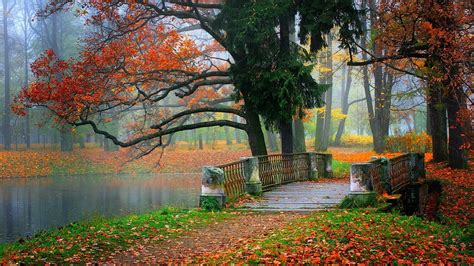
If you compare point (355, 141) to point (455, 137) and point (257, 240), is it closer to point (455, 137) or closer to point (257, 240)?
point (455, 137)

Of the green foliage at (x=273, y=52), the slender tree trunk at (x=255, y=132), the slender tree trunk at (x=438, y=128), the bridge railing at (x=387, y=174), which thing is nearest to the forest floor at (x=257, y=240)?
the bridge railing at (x=387, y=174)

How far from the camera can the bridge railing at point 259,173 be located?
45.0 ft

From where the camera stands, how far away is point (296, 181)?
19.2 metres

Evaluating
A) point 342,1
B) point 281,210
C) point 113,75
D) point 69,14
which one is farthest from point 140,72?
point 69,14

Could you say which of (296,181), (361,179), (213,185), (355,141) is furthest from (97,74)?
(355,141)

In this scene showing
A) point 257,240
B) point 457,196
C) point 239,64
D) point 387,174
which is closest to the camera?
point 257,240

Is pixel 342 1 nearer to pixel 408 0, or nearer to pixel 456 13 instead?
pixel 408 0

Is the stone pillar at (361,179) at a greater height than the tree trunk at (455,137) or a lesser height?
lesser

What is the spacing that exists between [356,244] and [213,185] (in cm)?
538

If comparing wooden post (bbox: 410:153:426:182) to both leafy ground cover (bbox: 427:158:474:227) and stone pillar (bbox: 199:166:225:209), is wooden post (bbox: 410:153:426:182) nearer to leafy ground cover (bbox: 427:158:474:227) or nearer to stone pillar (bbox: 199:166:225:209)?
leafy ground cover (bbox: 427:158:474:227)

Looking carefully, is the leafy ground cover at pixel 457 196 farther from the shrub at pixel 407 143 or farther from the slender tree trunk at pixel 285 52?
the shrub at pixel 407 143

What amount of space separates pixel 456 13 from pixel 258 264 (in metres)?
10.6

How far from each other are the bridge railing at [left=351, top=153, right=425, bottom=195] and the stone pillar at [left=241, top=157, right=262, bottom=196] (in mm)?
3143

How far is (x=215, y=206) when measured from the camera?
13609 millimetres
